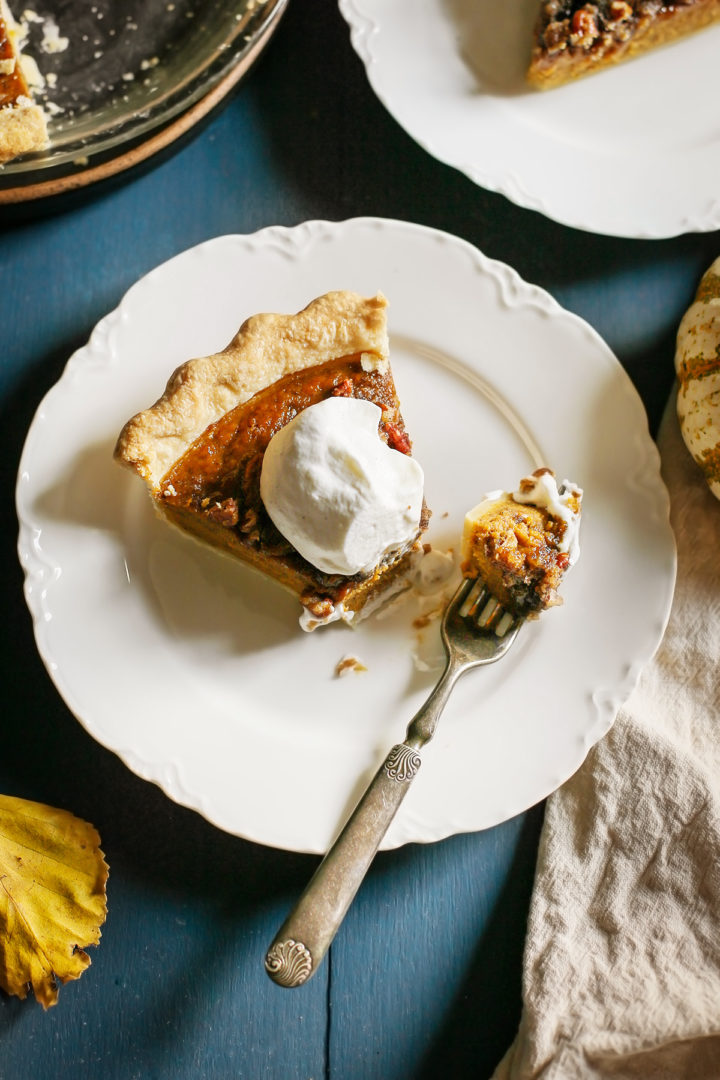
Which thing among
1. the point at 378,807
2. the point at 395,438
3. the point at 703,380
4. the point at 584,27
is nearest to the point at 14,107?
the point at 395,438

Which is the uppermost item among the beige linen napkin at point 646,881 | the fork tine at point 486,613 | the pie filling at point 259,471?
the pie filling at point 259,471

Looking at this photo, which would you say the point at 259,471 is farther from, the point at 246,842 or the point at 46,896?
the point at 46,896

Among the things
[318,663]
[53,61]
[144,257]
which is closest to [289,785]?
[318,663]

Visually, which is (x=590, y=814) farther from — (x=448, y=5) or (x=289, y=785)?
(x=448, y=5)

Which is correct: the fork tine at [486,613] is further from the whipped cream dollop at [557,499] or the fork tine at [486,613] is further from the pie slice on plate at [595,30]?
the pie slice on plate at [595,30]

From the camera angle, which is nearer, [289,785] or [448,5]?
[289,785]

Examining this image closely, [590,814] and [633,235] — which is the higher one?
[633,235]

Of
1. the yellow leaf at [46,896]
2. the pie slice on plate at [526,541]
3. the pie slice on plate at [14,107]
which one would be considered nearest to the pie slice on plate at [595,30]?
the pie slice on plate at [526,541]
